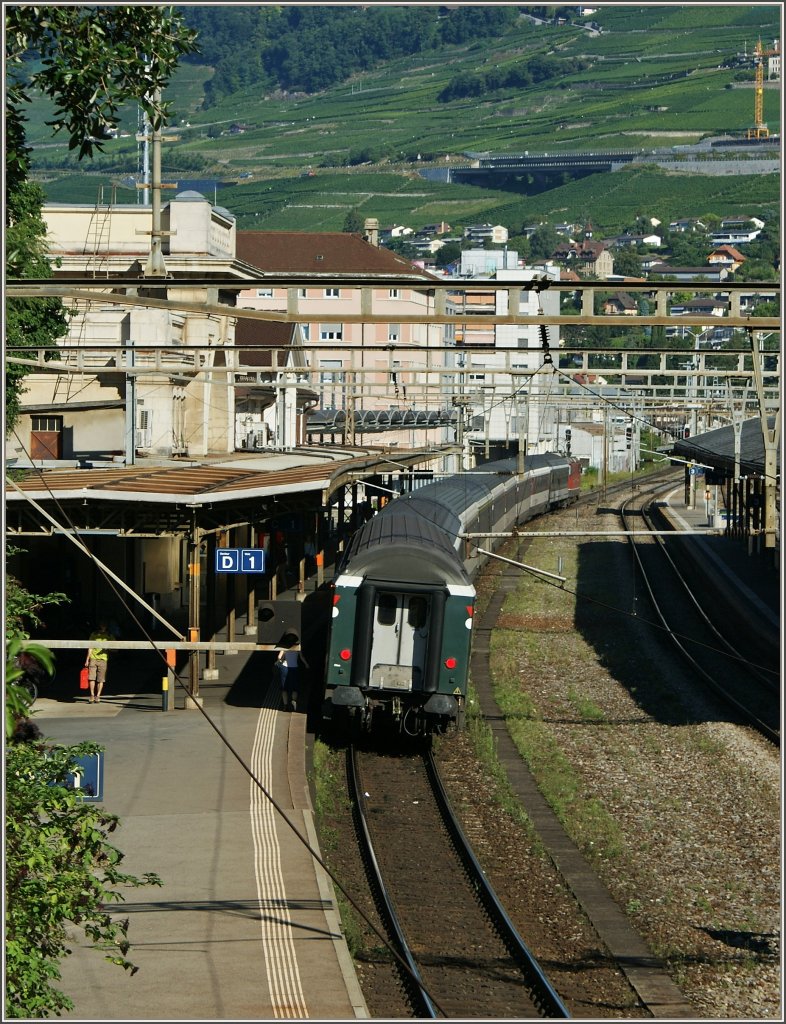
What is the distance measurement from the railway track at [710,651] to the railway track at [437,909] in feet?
15.5

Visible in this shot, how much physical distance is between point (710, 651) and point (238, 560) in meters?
11.1

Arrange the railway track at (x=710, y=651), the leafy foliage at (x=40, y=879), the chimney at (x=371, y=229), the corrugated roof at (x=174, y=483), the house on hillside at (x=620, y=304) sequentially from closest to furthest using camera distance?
the leafy foliage at (x=40, y=879), the corrugated roof at (x=174, y=483), the railway track at (x=710, y=651), the chimney at (x=371, y=229), the house on hillside at (x=620, y=304)

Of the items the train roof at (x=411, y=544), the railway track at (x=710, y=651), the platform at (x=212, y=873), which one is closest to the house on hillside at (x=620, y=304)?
the railway track at (x=710, y=651)

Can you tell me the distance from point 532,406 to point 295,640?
53002mm

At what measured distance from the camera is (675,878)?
44.1ft

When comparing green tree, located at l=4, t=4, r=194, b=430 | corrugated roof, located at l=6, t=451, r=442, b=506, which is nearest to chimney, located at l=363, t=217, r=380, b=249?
corrugated roof, located at l=6, t=451, r=442, b=506

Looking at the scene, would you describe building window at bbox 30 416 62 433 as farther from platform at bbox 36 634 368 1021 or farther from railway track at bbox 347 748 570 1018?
railway track at bbox 347 748 570 1018

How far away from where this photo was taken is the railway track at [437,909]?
10.4 metres

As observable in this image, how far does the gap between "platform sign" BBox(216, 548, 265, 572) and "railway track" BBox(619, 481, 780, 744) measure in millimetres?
5542

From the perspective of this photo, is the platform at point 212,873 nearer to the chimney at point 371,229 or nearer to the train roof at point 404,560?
the train roof at point 404,560

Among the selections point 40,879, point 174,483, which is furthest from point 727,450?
point 40,879

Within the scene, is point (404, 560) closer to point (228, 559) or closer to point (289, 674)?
point (289, 674)

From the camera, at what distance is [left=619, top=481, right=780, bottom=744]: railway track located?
70.3 ft

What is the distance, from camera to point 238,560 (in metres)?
21.0
